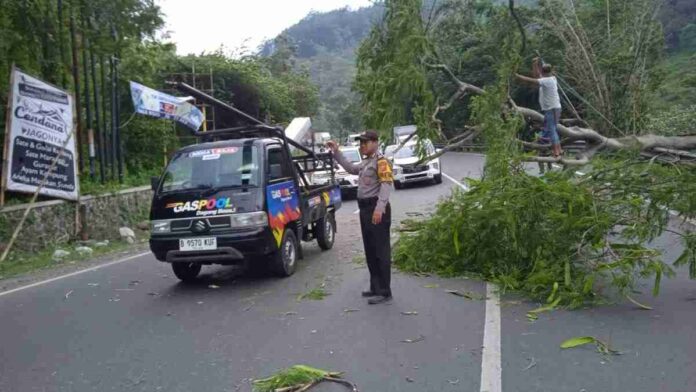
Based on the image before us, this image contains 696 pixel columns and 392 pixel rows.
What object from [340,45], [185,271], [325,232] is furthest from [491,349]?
[340,45]

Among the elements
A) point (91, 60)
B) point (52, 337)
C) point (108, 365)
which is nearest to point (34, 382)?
point (108, 365)

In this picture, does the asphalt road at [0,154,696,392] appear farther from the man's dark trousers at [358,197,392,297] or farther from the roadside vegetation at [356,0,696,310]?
the roadside vegetation at [356,0,696,310]

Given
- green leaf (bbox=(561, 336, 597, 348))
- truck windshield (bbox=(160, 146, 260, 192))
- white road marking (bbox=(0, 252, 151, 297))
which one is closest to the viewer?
green leaf (bbox=(561, 336, 597, 348))

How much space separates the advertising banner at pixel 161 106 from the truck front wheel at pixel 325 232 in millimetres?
7948

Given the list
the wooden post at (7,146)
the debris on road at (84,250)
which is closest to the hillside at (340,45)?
the debris on road at (84,250)

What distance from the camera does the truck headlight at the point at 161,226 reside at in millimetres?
8492

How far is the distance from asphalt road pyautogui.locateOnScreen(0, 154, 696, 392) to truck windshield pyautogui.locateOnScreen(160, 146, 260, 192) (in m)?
1.32

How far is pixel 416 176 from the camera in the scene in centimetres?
2455

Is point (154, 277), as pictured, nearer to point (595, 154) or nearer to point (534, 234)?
point (534, 234)

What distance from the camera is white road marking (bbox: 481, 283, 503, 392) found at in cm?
477

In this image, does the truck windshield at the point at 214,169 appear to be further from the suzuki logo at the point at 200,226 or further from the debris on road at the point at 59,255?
the debris on road at the point at 59,255

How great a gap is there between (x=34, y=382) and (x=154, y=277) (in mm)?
4554

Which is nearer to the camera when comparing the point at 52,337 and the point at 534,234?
the point at 52,337

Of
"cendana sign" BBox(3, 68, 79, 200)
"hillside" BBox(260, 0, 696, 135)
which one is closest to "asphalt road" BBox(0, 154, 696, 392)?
"hillside" BBox(260, 0, 696, 135)
